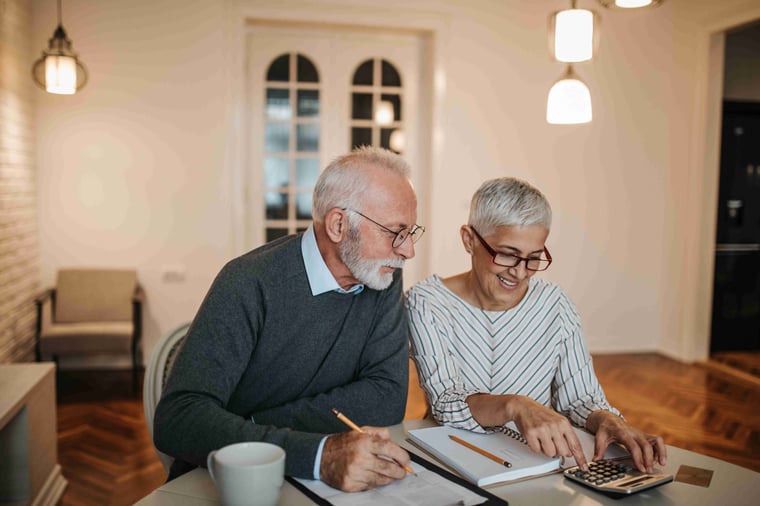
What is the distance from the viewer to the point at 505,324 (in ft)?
6.08

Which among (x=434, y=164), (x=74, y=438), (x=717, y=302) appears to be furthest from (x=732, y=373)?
(x=74, y=438)

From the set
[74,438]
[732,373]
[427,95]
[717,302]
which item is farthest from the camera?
[717,302]

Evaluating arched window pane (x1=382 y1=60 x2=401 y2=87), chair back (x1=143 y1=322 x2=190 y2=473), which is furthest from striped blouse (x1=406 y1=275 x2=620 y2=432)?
arched window pane (x1=382 y1=60 x2=401 y2=87)

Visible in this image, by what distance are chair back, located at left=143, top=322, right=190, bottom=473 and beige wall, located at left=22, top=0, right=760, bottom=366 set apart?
340 cm

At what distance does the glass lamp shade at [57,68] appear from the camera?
4262 millimetres

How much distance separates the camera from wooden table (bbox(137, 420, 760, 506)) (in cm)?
117

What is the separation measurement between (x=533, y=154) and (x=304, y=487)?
4.84 metres

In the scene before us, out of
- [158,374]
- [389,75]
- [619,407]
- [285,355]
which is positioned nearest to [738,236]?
[619,407]

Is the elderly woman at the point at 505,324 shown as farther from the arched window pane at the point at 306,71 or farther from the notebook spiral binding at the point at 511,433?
the arched window pane at the point at 306,71

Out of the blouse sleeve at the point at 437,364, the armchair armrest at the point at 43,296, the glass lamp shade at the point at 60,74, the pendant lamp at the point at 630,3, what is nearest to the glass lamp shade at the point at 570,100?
the pendant lamp at the point at 630,3

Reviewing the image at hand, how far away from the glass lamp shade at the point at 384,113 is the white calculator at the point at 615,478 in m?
4.54

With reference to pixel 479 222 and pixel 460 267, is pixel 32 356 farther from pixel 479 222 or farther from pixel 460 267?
pixel 479 222

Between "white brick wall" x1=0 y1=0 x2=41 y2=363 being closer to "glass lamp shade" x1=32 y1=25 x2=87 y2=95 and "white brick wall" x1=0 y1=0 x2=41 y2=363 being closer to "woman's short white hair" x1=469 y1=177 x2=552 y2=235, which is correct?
"glass lamp shade" x1=32 y1=25 x2=87 y2=95

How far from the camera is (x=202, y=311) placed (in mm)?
1539
